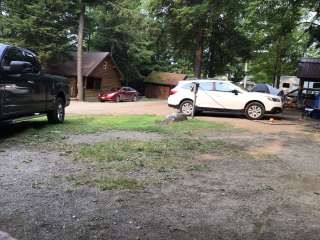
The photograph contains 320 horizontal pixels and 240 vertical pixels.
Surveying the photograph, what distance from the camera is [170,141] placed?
34.0 ft

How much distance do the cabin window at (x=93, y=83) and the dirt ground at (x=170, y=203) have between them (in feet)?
144

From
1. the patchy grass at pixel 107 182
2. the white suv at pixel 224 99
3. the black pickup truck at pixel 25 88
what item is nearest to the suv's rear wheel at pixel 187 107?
the white suv at pixel 224 99

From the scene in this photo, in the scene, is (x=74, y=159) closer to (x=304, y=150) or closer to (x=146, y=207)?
(x=146, y=207)

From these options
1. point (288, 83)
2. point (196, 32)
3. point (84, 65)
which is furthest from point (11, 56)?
point (288, 83)

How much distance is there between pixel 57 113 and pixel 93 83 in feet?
130

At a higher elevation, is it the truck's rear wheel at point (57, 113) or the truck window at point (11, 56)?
the truck window at point (11, 56)

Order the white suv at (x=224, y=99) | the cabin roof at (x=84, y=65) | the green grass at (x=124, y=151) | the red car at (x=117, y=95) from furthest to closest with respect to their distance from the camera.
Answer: the cabin roof at (x=84, y=65)
the red car at (x=117, y=95)
the white suv at (x=224, y=99)
the green grass at (x=124, y=151)

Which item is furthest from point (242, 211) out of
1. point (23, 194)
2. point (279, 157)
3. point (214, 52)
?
point (214, 52)

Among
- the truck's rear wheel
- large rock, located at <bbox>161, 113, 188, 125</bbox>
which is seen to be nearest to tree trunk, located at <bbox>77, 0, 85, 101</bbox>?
large rock, located at <bbox>161, 113, 188, 125</bbox>

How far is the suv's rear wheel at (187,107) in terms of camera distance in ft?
63.8

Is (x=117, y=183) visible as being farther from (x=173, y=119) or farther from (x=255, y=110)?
(x=255, y=110)

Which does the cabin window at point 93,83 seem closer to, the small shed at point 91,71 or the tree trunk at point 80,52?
the small shed at point 91,71

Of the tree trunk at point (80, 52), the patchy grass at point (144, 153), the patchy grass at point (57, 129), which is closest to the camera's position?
the patchy grass at point (144, 153)

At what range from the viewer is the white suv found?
19.0m
